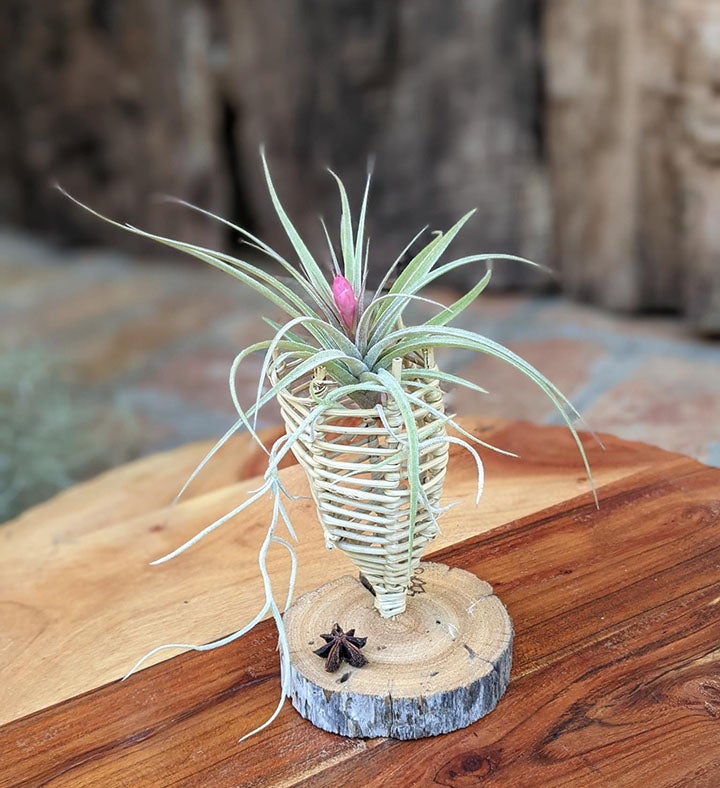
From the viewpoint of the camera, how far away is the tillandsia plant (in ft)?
2.29

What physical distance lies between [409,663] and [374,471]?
16cm

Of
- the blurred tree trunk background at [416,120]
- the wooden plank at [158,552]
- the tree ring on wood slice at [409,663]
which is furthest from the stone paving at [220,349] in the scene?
the tree ring on wood slice at [409,663]

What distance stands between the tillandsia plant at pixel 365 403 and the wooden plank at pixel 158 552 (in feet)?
0.47

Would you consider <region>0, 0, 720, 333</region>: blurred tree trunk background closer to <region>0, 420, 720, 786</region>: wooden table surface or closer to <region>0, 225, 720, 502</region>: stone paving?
<region>0, 225, 720, 502</region>: stone paving

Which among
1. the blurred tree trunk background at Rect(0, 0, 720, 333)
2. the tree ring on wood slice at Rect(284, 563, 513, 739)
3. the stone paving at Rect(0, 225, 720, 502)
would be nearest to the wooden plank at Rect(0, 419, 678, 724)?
the tree ring on wood slice at Rect(284, 563, 513, 739)

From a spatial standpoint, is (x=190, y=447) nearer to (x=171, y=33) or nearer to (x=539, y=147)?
(x=539, y=147)

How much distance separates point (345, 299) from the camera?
0.72m

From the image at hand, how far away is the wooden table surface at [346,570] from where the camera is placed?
707 millimetres

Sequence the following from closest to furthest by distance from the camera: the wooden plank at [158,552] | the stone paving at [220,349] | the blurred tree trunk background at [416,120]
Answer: the wooden plank at [158,552], the stone paving at [220,349], the blurred tree trunk background at [416,120]

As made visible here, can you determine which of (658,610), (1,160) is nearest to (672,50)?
(658,610)

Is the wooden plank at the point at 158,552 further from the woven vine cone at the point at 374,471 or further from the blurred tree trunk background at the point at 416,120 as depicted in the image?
the blurred tree trunk background at the point at 416,120

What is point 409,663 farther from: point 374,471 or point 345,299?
point 345,299

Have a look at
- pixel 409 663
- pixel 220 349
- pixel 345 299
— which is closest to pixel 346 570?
pixel 409 663

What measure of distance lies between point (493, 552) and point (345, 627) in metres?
0.21
